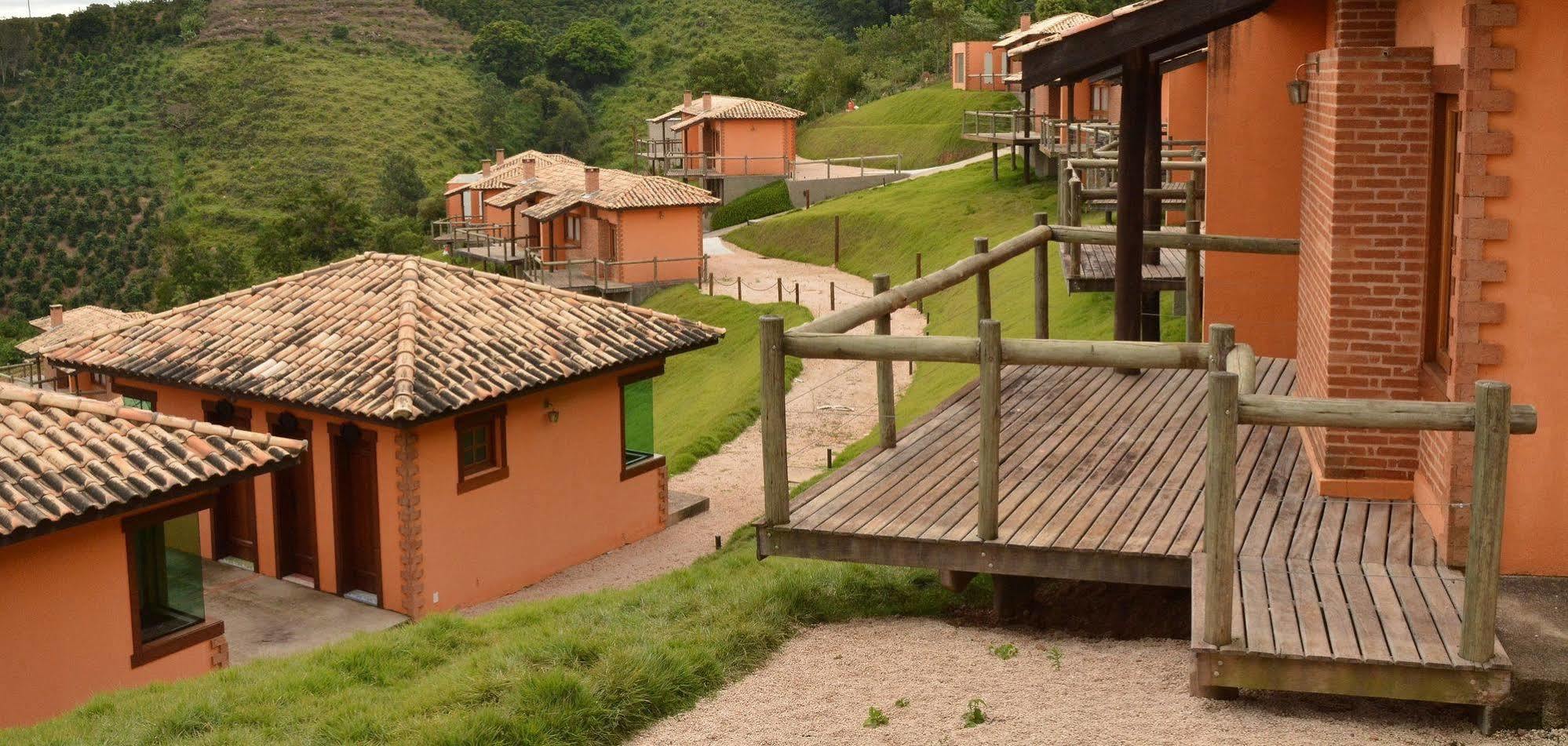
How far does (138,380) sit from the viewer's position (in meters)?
17.7

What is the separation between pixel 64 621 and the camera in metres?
11.1

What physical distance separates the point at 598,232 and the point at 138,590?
109 feet

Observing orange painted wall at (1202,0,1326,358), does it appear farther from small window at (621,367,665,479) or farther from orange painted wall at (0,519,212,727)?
orange painted wall at (0,519,212,727)

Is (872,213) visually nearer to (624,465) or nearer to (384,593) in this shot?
(624,465)

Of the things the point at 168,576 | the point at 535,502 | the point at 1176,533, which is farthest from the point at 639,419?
the point at 1176,533

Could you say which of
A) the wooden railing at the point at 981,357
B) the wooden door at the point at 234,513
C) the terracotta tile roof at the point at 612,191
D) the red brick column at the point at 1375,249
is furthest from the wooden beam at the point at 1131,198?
the terracotta tile roof at the point at 612,191

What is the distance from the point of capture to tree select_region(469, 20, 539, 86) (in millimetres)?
91250

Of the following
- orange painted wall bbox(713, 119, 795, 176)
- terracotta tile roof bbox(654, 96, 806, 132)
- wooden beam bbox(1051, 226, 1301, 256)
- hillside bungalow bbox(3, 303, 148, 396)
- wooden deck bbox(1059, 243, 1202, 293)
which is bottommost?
hillside bungalow bbox(3, 303, 148, 396)

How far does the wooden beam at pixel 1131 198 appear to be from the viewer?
11.8 metres

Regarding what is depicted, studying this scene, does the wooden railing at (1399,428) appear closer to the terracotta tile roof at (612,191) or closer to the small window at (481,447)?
the small window at (481,447)

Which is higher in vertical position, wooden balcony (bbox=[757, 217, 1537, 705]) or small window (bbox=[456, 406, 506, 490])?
wooden balcony (bbox=[757, 217, 1537, 705])

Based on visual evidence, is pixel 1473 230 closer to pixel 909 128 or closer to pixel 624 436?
pixel 624 436

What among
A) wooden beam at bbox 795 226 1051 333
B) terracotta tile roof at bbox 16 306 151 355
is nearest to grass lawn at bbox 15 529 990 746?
wooden beam at bbox 795 226 1051 333

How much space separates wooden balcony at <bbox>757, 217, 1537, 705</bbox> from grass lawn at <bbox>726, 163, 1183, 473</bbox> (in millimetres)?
8464
